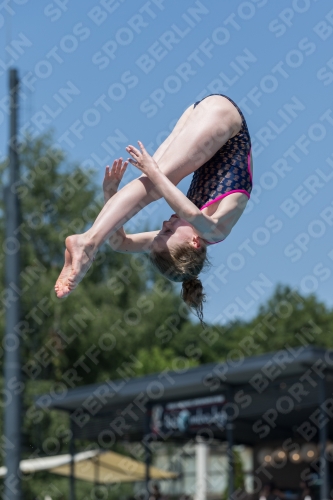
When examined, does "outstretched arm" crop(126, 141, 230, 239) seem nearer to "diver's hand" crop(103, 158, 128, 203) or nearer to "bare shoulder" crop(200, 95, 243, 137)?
"diver's hand" crop(103, 158, 128, 203)

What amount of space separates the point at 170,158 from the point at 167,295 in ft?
88.4

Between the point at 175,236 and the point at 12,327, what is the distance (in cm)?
734

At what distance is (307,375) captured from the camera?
16219mm

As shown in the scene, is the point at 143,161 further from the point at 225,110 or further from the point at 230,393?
the point at 230,393

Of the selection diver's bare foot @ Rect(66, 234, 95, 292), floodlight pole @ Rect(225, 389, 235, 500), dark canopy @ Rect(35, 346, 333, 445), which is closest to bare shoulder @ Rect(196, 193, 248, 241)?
diver's bare foot @ Rect(66, 234, 95, 292)

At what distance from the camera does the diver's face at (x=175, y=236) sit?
213 inches

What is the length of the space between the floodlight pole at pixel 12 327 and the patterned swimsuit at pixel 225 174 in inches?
246

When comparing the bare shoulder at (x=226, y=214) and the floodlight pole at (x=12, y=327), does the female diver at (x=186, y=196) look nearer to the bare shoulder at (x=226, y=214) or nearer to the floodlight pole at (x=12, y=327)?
the bare shoulder at (x=226, y=214)

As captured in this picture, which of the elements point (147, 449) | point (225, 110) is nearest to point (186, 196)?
point (225, 110)

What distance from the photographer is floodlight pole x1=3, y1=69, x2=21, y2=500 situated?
1173 cm

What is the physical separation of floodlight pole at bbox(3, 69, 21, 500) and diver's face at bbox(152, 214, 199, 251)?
6.20 meters

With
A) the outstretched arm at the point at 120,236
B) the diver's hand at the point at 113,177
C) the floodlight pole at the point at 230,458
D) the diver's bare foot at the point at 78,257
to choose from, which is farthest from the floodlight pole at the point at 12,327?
the diver's bare foot at the point at 78,257

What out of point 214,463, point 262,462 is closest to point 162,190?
point 262,462

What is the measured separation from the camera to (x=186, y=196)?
5.56m
